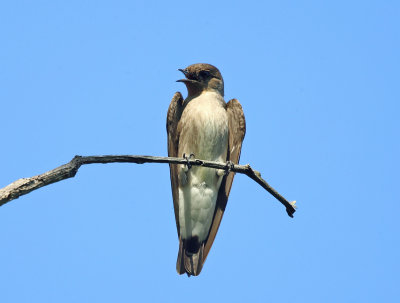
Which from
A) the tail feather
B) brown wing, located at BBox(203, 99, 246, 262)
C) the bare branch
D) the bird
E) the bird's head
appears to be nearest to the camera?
the bare branch

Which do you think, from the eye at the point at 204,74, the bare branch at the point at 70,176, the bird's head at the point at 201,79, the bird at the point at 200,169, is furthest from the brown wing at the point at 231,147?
the bare branch at the point at 70,176

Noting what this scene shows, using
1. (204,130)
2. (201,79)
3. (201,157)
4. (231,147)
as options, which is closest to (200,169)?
(201,157)

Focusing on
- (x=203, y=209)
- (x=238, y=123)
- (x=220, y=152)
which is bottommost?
(x=203, y=209)

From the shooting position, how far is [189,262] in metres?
9.45

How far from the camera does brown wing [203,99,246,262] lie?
9945 mm

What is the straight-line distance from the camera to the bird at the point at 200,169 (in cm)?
967

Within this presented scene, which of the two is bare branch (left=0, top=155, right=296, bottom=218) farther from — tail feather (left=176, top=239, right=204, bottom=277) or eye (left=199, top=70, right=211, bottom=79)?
eye (left=199, top=70, right=211, bottom=79)

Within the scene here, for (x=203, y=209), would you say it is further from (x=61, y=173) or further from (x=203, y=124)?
(x=61, y=173)

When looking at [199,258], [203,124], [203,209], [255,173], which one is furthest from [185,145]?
[255,173]

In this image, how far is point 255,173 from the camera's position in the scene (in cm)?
685

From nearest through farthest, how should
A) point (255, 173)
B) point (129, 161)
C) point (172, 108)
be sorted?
point (129, 161), point (255, 173), point (172, 108)

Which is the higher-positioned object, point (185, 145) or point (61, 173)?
point (185, 145)

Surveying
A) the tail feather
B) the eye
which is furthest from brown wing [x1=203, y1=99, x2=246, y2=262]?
the eye

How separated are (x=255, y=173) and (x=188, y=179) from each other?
9.98ft
